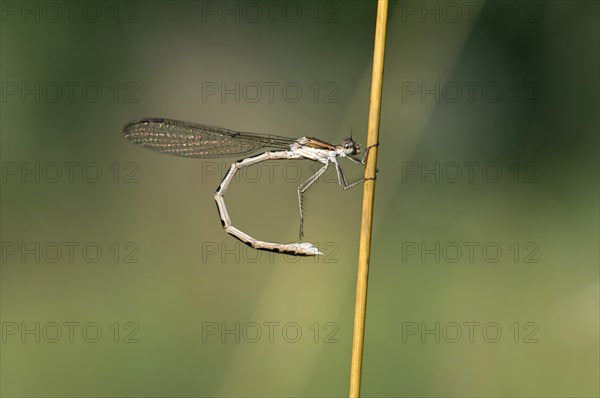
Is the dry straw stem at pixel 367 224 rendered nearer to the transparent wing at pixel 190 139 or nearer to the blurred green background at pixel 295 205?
the transparent wing at pixel 190 139

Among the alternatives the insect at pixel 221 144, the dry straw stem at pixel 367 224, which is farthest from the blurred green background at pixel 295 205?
the dry straw stem at pixel 367 224

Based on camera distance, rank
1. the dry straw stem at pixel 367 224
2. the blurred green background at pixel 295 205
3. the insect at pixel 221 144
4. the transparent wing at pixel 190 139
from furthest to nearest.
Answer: the blurred green background at pixel 295 205, the transparent wing at pixel 190 139, the insect at pixel 221 144, the dry straw stem at pixel 367 224

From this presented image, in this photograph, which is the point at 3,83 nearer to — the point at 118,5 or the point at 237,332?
the point at 118,5

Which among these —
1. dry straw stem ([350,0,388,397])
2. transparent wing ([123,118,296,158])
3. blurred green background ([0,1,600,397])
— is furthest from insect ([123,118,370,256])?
blurred green background ([0,1,600,397])

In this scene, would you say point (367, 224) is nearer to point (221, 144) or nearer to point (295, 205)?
point (221, 144)

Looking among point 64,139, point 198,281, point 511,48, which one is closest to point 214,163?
point 198,281

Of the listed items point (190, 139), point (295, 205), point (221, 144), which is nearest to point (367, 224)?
point (221, 144)

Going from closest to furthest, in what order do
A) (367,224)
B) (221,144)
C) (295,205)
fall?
(367,224)
(221,144)
(295,205)
